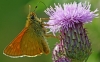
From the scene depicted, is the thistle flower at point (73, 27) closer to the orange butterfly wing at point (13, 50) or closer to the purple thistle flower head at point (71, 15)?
the purple thistle flower head at point (71, 15)

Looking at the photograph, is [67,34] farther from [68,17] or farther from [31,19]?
[31,19]

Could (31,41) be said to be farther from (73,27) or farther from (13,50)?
(73,27)

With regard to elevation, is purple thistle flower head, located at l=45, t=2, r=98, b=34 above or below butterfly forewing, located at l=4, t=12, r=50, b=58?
above

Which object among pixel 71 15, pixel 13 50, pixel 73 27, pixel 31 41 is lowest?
pixel 13 50

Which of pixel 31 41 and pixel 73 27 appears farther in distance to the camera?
pixel 31 41

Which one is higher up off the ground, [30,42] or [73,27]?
[73,27]

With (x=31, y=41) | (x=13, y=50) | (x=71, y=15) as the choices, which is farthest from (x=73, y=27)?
(x=13, y=50)

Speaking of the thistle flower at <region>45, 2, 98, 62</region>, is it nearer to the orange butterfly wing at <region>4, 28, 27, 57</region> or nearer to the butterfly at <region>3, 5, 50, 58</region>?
the butterfly at <region>3, 5, 50, 58</region>

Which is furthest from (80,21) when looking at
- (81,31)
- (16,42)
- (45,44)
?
(16,42)

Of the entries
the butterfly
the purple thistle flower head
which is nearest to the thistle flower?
the purple thistle flower head

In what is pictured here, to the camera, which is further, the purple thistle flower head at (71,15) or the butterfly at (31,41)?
the butterfly at (31,41)

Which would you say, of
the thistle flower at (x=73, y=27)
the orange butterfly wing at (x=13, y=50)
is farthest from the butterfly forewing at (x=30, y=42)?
the thistle flower at (x=73, y=27)
